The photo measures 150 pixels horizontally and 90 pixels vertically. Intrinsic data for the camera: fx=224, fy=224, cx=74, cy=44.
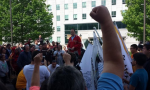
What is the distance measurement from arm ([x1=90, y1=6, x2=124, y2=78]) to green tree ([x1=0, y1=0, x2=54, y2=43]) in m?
34.1

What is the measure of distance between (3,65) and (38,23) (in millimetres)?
27811

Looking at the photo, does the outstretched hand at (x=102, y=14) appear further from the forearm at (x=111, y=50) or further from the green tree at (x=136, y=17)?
the green tree at (x=136, y=17)

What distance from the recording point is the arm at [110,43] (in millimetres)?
1295

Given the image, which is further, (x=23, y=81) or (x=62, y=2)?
(x=62, y=2)

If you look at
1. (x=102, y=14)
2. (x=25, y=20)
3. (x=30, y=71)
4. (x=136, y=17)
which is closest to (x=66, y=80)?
(x=102, y=14)

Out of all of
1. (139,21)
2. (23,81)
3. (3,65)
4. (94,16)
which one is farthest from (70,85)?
(139,21)

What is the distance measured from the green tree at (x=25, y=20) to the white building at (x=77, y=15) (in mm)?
18902

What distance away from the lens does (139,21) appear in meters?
33.2

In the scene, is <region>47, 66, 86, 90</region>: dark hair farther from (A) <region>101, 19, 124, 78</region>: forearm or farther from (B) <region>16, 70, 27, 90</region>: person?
(B) <region>16, 70, 27, 90</region>: person

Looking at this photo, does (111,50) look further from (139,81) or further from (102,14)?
(139,81)

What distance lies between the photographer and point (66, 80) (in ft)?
4.24

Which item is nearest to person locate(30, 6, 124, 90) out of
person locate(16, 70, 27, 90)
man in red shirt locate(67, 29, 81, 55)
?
person locate(16, 70, 27, 90)

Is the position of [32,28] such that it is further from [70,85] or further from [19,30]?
[70,85]

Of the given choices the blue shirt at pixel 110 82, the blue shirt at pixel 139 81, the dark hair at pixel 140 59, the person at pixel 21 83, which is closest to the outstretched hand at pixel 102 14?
the blue shirt at pixel 110 82
